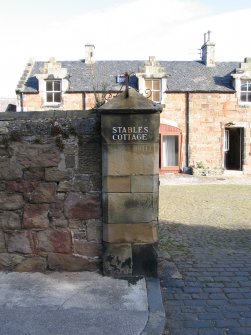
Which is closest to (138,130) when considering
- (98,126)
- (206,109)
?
(98,126)

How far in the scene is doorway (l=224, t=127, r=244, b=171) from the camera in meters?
22.5

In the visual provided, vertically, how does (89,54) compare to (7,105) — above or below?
above

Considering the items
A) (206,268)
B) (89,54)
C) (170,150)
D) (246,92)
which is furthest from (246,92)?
(206,268)

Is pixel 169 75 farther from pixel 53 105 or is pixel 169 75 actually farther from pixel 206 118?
pixel 53 105

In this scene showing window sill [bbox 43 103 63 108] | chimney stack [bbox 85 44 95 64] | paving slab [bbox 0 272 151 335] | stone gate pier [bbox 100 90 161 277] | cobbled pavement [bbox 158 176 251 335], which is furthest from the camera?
chimney stack [bbox 85 44 95 64]

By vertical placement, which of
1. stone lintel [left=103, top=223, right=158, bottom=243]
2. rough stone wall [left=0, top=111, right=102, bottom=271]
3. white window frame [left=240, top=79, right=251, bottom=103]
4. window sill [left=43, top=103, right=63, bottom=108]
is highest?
→ white window frame [left=240, top=79, right=251, bottom=103]

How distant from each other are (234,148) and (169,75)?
20.3 ft

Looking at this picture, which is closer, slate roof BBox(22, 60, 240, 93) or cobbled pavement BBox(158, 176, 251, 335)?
cobbled pavement BBox(158, 176, 251, 335)

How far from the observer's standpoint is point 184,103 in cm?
2222

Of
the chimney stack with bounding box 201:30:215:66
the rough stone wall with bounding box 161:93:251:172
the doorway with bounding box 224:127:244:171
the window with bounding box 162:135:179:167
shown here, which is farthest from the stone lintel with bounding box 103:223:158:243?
the chimney stack with bounding box 201:30:215:66

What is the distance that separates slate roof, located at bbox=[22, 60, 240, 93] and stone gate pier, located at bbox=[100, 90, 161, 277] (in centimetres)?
1749

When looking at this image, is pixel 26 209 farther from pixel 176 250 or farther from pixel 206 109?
pixel 206 109

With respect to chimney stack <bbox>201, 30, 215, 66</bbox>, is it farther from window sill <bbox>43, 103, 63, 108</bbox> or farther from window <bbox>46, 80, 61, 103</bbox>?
window sill <bbox>43, 103, 63, 108</bbox>

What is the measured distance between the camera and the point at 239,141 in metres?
23.3
